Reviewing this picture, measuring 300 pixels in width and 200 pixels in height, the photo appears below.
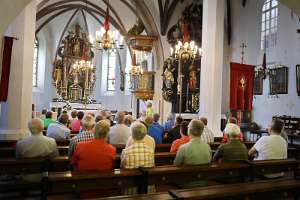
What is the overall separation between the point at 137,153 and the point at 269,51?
1086 centimetres

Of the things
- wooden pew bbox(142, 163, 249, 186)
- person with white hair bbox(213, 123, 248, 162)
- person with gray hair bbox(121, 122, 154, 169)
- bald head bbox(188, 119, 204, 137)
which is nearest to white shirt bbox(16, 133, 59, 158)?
person with gray hair bbox(121, 122, 154, 169)

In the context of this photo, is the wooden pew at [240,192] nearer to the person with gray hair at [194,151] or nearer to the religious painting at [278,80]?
the person with gray hair at [194,151]

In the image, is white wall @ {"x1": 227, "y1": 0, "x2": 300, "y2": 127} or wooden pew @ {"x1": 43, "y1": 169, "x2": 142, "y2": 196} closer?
wooden pew @ {"x1": 43, "y1": 169, "x2": 142, "y2": 196}

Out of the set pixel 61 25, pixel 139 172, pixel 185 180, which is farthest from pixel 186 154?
pixel 61 25

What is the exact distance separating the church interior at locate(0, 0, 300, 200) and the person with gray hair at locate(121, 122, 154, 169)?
13mm

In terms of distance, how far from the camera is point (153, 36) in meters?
16.6

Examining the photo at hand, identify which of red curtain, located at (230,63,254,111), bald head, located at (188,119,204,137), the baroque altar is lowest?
bald head, located at (188,119,204,137)

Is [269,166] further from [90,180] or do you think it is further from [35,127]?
[35,127]

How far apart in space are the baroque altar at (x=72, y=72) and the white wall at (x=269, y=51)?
1023 cm

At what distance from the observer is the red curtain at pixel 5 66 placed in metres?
7.56

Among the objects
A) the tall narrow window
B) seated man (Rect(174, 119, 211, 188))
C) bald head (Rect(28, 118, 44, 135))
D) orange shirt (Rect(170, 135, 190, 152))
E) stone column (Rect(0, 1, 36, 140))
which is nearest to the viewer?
seated man (Rect(174, 119, 211, 188))

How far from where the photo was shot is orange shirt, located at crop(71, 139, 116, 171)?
4.30 m

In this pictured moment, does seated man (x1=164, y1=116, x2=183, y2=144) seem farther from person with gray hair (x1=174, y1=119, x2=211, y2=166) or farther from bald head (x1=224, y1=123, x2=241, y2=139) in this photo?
person with gray hair (x1=174, y1=119, x2=211, y2=166)

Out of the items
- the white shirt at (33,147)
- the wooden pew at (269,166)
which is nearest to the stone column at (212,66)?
the wooden pew at (269,166)
